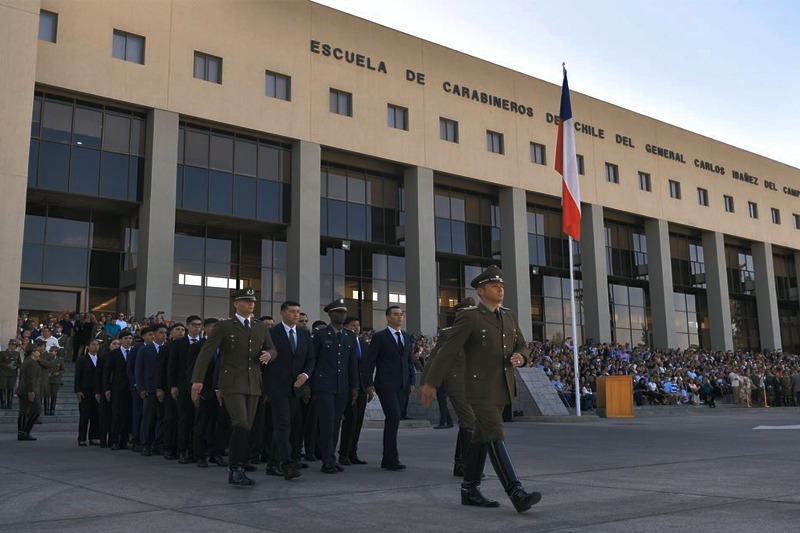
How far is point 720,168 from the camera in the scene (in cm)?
5006

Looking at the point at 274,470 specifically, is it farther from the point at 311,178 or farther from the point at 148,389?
the point at 311,178

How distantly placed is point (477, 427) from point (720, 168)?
49.2 meters

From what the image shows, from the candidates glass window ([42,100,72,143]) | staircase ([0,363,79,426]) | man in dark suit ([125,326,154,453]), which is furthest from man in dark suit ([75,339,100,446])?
glass window ([42,100,72,143])

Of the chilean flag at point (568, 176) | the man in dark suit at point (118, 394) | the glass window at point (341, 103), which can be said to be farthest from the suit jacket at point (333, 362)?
the glass window at point (341, 103)

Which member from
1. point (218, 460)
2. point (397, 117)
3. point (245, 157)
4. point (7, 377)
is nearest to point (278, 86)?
point (245, 157)

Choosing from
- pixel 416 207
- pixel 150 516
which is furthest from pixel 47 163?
pixel 150 516

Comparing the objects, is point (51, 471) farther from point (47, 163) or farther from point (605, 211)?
point (605, 211)

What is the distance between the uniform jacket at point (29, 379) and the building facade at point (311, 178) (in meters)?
10.1

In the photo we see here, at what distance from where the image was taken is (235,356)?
804 centimetres

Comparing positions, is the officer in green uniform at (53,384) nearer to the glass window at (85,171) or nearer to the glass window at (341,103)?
the glass window at (85,171)

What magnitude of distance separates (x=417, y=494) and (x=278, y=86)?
27.0 metres

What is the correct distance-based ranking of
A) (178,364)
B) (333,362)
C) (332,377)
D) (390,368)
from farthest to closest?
(178,364) → (390,368) → (333,362) → (332,377)

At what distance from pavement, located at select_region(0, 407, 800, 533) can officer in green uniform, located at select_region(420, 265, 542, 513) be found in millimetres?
451

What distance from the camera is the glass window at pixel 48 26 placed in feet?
86.2
